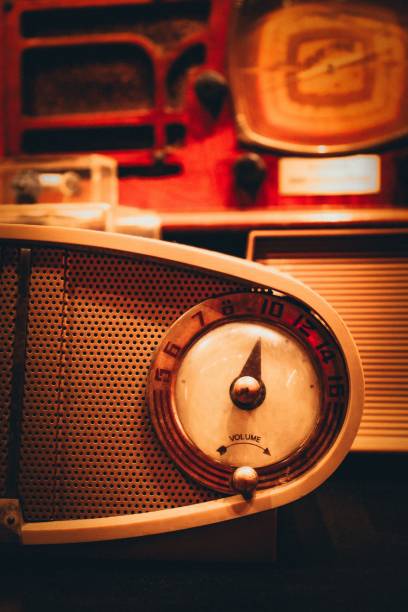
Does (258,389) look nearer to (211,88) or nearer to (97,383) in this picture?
(97,383)

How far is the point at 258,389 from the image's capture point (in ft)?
1.80

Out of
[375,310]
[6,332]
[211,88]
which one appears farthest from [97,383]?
[211,88]

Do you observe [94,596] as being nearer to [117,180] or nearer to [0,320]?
[0,320]

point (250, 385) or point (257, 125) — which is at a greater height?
point (257, 125)

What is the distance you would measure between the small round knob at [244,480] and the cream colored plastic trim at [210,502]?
2cm

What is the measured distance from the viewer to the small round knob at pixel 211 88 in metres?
0.98

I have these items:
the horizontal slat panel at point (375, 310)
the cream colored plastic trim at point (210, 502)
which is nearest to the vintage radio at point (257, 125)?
the horizontal slat panel at point (375, 310)

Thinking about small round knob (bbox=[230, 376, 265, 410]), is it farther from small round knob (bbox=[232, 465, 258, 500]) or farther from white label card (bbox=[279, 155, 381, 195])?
white label card (bbox=[279, 155, 381, 195])

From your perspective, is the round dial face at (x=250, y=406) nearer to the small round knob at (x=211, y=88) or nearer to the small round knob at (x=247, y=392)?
the small round knob at (x=247, y=392)

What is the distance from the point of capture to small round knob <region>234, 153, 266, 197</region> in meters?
0.94

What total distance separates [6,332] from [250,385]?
0.28m

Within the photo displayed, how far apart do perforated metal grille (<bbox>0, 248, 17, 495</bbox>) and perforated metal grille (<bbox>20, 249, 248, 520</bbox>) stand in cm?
2

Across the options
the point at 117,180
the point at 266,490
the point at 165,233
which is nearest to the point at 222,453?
the point at 266,490

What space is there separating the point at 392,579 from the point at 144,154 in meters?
0.83
